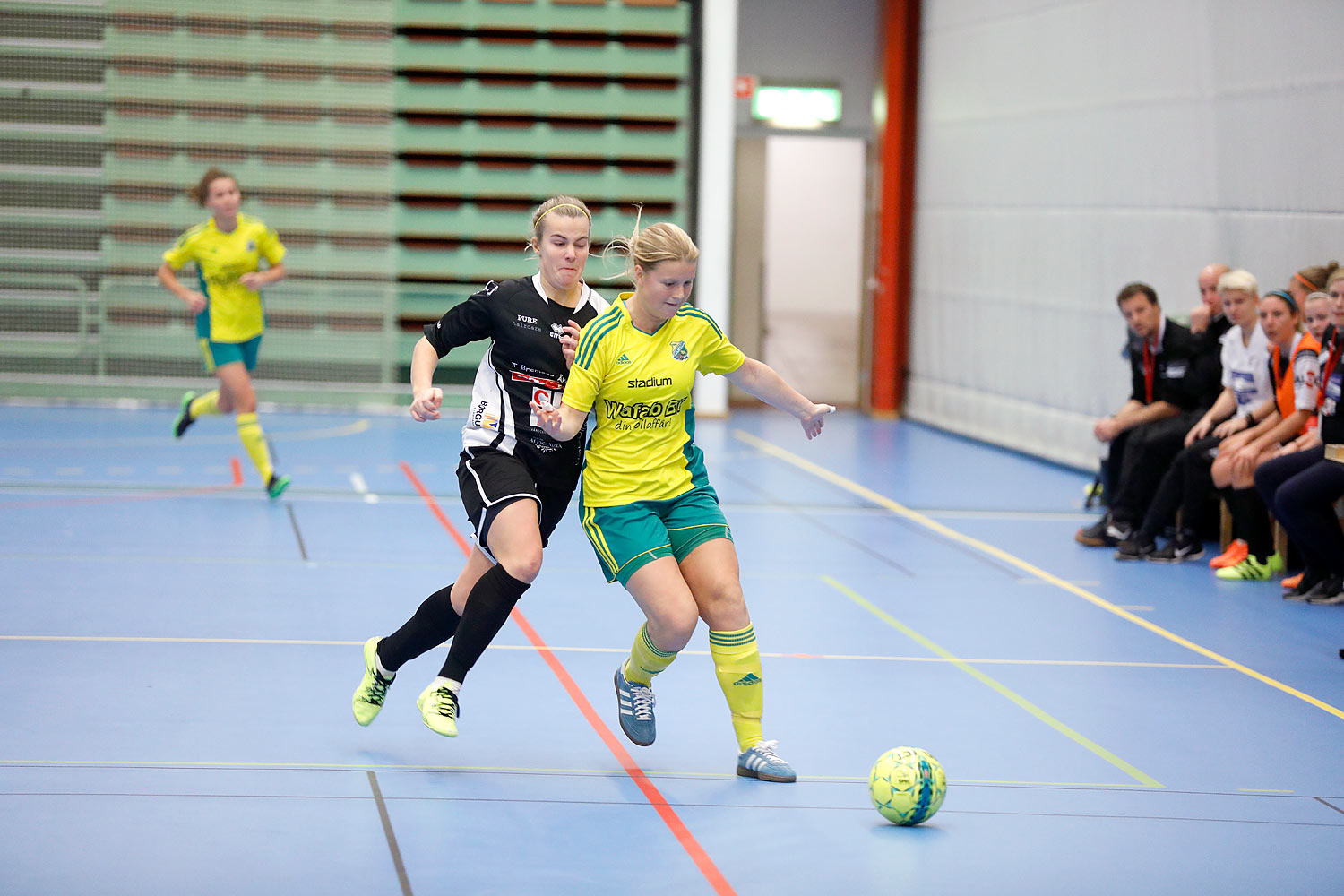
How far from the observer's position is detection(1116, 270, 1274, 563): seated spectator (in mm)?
7652

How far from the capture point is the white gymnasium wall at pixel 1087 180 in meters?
8.65

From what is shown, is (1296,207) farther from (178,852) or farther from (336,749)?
(178,852)

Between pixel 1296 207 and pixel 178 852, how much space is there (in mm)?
7315

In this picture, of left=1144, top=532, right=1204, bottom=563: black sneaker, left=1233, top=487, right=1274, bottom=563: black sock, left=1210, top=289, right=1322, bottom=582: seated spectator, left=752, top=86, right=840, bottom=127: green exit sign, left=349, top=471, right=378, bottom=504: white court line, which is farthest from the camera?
left=752, top=86, right=840, bottom=127: green exit sign

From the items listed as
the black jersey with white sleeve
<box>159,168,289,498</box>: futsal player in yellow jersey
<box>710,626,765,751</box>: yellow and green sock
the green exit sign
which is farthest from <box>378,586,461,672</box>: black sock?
the green exit sign

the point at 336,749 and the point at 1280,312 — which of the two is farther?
the point at 1280,312

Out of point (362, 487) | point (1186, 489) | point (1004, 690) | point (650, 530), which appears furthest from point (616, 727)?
point (362, 487)

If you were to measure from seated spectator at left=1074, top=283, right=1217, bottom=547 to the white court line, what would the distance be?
4.27m

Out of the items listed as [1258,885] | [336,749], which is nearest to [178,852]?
[336,749]

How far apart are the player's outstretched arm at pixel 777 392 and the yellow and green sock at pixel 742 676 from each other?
653 millimetres

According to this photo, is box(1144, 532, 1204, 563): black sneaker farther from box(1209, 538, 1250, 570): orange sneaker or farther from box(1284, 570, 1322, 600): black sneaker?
box(1284, 570, 1322, 600): black sneaker

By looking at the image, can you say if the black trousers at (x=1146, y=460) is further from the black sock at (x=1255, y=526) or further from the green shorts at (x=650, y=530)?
the green shorts at (x=650, y=530)

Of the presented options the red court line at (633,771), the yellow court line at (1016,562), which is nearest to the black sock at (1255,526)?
the yellow court line at (1016,562)

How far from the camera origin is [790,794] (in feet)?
13.5
